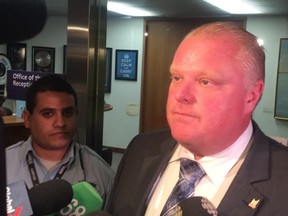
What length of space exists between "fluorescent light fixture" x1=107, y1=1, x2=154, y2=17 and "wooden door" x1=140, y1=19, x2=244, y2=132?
0.08 meters

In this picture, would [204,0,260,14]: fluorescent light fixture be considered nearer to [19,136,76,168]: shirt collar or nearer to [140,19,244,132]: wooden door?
[140,19,244,132]: wooden door

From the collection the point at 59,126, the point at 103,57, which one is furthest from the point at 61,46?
the point at 59,126

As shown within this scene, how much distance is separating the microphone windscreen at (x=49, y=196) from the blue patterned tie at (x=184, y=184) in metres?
0.25

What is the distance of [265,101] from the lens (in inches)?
95.4

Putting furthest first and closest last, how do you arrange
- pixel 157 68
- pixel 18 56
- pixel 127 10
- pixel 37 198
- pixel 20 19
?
pixel 127 10, pixel 157 68, pixel 18 56, pixel 20 19, pixel 37 198

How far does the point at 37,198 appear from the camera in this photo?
2.51ft

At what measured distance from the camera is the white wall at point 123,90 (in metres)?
3.00

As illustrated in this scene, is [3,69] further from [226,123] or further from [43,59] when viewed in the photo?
[226,123]

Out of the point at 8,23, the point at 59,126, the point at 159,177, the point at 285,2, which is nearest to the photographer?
the point at 159,177

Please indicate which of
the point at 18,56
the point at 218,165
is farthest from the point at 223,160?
the point at 18,56

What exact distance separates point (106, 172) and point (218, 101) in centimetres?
85

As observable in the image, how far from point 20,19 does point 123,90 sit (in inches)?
74.5

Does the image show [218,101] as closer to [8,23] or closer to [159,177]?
[159,177]

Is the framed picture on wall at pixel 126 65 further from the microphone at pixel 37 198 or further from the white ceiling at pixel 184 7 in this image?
the microphone at pixel 37 198
